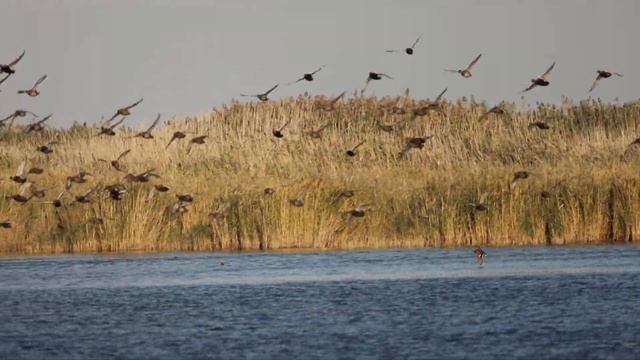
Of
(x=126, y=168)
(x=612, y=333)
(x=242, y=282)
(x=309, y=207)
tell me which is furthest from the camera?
(x=126, y=168)

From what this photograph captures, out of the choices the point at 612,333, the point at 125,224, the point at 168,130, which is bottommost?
the point at 612,333

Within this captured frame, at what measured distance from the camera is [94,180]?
30375mm

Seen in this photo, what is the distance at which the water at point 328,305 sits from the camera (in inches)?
628

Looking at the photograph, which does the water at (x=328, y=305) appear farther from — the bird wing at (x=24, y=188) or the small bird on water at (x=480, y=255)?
the bird wing at (x=24, y=188)

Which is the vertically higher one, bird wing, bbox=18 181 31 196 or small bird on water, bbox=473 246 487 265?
bird wing, bbox=18 181 31 196

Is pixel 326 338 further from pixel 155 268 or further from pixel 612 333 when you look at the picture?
pixel 155 268

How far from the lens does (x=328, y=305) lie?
1983 cm

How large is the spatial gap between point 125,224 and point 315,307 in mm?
8479

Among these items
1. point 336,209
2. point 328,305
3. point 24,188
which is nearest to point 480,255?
point 336,209

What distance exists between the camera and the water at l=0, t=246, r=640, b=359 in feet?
52.3

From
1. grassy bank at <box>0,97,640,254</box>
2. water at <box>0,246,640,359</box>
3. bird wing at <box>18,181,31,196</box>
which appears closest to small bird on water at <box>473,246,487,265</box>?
water at <box>0,246,640,359</box>

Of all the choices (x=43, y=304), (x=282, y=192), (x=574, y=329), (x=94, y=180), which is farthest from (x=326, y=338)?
(x=94, y=180)

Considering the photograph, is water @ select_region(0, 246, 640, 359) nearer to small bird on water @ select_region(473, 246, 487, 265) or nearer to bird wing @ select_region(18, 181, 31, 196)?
small bird on water @ select_region(473, 246, 487, 265)

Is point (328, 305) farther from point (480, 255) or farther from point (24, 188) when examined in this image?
point (24, 188)
